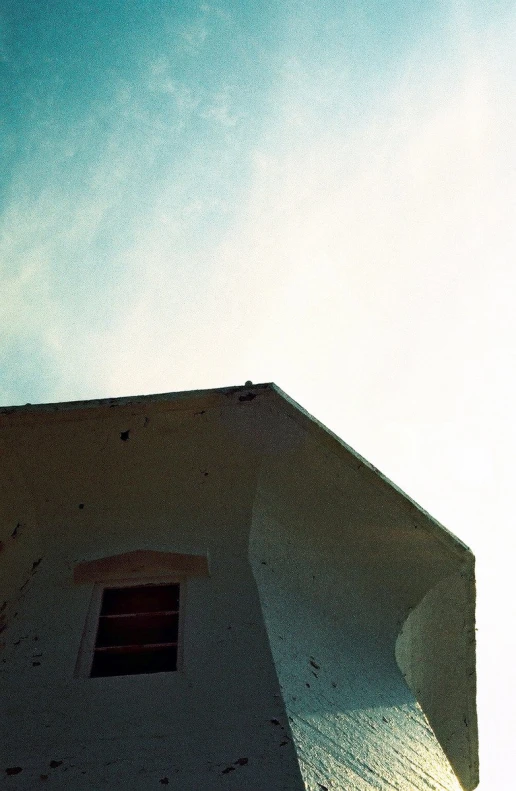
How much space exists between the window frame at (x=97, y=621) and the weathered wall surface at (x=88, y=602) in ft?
0.16

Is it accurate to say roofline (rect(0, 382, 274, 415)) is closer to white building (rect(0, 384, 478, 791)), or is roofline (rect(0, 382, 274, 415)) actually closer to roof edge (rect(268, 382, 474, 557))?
white building (rect(0, 384, 478, 791))

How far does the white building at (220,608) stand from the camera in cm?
387

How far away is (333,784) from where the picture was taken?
11.8 ft

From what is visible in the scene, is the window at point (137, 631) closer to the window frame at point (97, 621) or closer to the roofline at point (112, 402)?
the window frame at point (97, 621)

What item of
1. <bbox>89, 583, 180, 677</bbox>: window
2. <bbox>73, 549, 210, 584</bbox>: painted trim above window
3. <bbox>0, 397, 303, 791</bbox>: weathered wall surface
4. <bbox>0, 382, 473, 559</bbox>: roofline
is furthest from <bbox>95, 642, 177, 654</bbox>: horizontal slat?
<bbox>0, 382, 473, 559</bbox>: roofline

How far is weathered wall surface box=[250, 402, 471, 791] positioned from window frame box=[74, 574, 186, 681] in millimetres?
600

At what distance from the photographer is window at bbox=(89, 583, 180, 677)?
472 centimetres

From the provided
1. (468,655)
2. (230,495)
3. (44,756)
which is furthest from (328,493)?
(44,756)

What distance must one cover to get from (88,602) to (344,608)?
213cm

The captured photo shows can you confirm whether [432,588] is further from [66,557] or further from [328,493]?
[66,557]

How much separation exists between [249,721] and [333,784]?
1.95 feet

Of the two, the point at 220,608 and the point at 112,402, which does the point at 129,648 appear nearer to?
the point at 220,608

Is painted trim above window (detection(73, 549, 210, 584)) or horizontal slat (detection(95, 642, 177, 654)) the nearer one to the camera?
horizontal slat (detection(95, 642, 177, 654))

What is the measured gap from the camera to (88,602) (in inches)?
207
